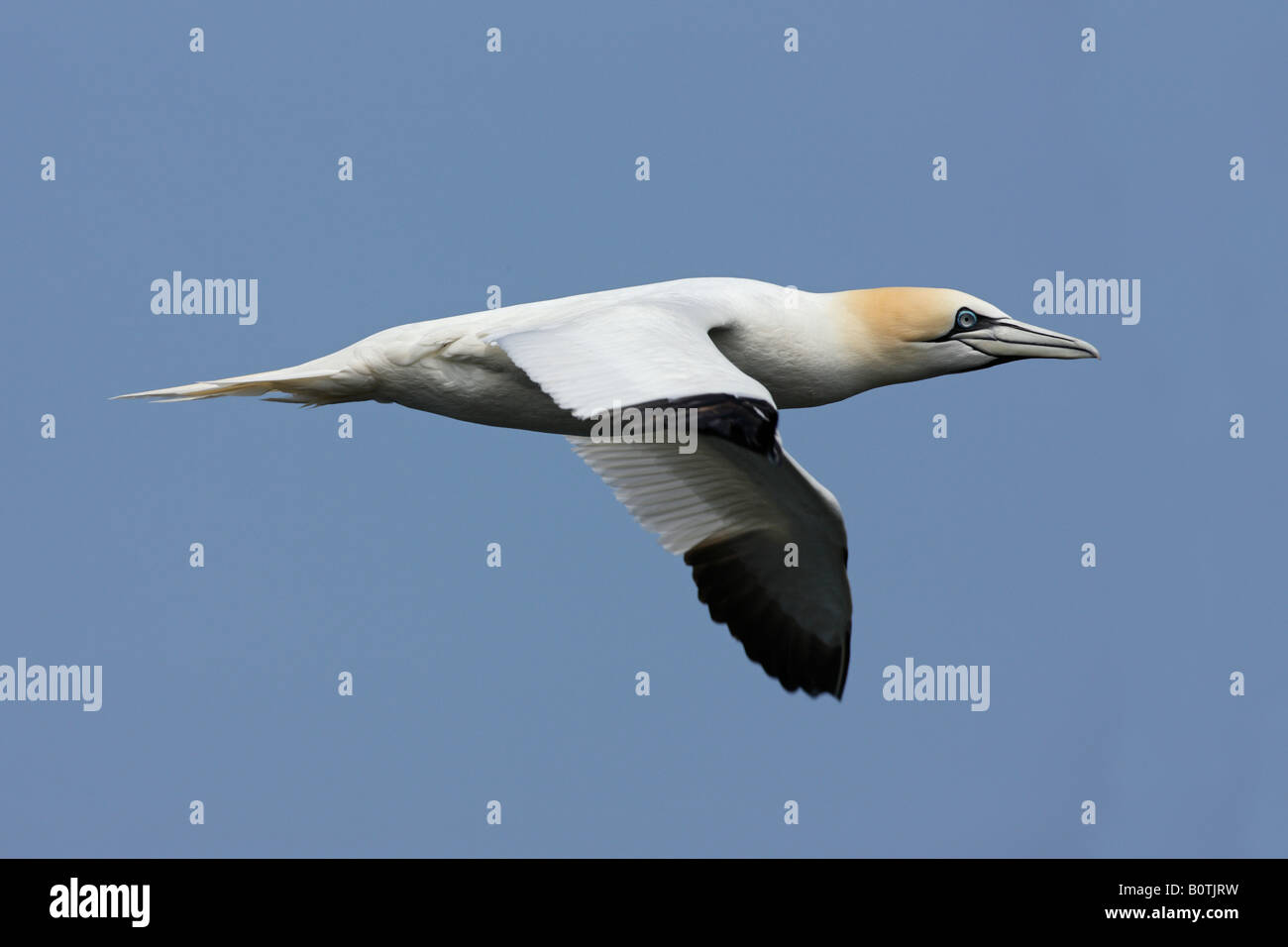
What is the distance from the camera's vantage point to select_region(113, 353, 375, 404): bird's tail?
1373cm

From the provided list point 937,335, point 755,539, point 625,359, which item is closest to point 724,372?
point 625,359

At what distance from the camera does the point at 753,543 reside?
15.2 metres

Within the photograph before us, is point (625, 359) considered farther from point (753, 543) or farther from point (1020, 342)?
point (1020, 342)

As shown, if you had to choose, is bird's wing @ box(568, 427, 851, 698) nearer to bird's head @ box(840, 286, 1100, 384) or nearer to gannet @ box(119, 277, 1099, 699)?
gannet @ box(119, 277, 1099, 699)

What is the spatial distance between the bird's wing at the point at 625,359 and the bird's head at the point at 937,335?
1.68 metres

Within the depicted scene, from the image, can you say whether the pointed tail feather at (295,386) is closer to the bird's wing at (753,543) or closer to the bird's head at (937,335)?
the bird's wing at (753,543)

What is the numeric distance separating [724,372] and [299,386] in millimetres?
4112

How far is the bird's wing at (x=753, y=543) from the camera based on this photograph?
14805mm

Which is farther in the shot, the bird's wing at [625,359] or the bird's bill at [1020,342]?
the bird's bill at [1020,342]

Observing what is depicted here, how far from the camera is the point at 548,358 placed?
39.8ft

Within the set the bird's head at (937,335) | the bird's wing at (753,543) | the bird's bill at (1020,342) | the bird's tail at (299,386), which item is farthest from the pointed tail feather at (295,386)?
the bird's bill at (1020,342)

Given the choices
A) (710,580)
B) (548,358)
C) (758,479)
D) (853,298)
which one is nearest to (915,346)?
(853,298)

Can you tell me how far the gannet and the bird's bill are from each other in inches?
0.5

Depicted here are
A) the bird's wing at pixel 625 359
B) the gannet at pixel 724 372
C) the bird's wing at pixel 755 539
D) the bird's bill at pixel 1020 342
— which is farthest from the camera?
the bird's wing at pixel 755 539
